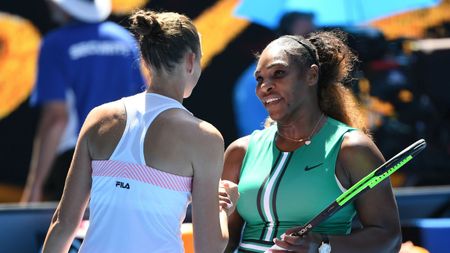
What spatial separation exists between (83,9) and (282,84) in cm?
324

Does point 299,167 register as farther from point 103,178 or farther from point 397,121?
point 397,121

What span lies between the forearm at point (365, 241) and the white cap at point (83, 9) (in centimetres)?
355

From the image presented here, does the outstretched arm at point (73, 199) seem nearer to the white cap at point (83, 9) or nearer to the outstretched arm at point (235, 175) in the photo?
the outstretched arm at point (235, 175)

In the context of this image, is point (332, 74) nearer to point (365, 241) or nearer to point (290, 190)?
point (290, 190)

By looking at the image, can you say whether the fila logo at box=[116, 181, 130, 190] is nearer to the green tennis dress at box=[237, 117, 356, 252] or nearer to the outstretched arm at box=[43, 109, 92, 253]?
the outstretched arm at box=[43, 109, 92, 253]

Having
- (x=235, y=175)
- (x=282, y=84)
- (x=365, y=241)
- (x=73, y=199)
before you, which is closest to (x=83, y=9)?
(x=235, y=175)

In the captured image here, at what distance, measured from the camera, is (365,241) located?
301 cm

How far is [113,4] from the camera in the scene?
6.24 meters

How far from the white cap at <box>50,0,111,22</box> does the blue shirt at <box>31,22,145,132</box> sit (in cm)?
13

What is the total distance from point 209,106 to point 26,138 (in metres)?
1.26

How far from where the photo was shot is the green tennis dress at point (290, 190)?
3.05m

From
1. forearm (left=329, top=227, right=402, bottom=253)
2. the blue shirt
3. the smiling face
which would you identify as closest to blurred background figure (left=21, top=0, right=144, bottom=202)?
the blue shirt

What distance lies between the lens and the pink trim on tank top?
105 inches

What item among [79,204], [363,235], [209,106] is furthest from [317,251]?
[209,106]
